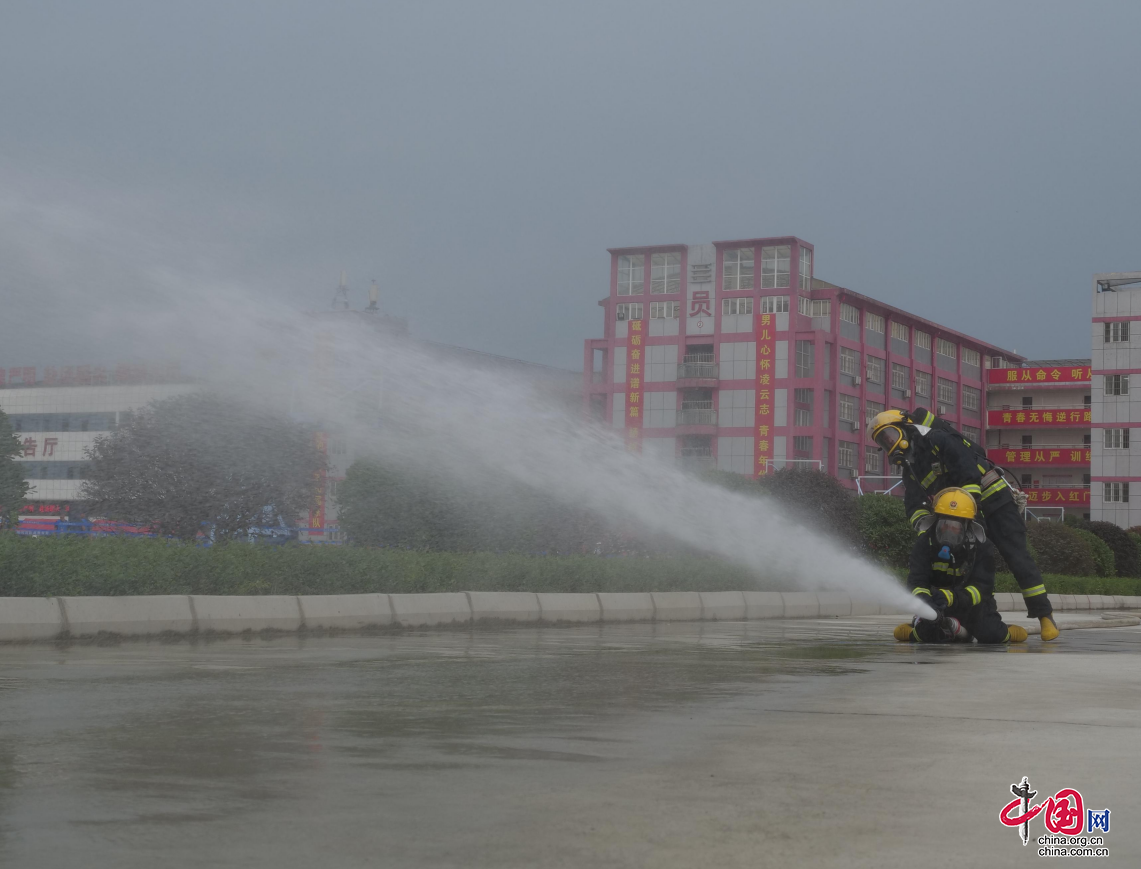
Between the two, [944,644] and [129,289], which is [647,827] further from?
[129,289]

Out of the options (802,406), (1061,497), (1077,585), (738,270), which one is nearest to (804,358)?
(802,406)

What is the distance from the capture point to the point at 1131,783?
185 inches

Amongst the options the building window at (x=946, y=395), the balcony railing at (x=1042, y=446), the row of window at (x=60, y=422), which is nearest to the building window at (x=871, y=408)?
the building window at (x=946, y=395)

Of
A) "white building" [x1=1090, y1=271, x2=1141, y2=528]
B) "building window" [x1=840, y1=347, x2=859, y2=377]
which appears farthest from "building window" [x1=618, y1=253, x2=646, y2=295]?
"white building" [x1=1090, y1=271, x2=1141, y2=528]

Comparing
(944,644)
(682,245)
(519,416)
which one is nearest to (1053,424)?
(682,245)

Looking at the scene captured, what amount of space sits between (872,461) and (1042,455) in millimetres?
19353

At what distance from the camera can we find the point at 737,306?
3472 inches

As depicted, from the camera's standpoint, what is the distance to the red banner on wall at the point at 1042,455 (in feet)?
329

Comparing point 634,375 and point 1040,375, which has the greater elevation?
point 1040,375

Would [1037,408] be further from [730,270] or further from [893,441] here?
[893,441]

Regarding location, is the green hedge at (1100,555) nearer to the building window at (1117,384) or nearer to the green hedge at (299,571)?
the green hedge at (299,571)

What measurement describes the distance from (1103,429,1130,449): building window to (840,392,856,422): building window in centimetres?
1517

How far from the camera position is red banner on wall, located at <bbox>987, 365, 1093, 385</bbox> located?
103 metres

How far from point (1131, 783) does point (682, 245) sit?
Answer: 280 feet
